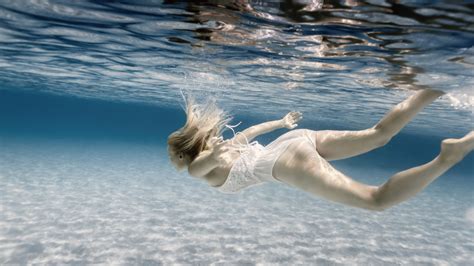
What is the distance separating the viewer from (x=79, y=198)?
16750mm

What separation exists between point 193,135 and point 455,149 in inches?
144

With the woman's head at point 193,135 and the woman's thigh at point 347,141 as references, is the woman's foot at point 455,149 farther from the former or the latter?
the woman's head at point 193,135

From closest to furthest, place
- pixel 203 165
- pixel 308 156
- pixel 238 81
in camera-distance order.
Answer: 1. pixel 308 156
2. pixel 203 165
3. pixel 238 81

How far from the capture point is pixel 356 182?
14.3ft

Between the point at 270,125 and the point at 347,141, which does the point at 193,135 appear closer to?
the point at 270,125

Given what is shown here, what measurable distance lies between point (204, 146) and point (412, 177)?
3.18m

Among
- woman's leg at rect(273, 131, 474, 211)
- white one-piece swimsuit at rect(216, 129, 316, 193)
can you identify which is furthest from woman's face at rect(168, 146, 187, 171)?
woman's leg at rect(273, 131, 474, 211)

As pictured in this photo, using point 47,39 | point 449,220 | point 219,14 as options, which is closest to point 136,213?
point 47,39

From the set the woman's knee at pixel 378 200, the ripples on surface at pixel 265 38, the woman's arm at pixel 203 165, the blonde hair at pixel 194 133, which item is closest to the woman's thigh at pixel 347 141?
the woman's knee at pixel 378 200

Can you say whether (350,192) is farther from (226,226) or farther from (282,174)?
(226,226)

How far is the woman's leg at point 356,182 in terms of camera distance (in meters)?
3.89

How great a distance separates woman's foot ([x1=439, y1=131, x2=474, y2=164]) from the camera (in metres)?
3.85

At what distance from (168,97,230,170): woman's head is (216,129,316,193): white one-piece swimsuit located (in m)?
0.67

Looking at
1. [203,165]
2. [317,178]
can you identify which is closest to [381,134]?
[317,178]
